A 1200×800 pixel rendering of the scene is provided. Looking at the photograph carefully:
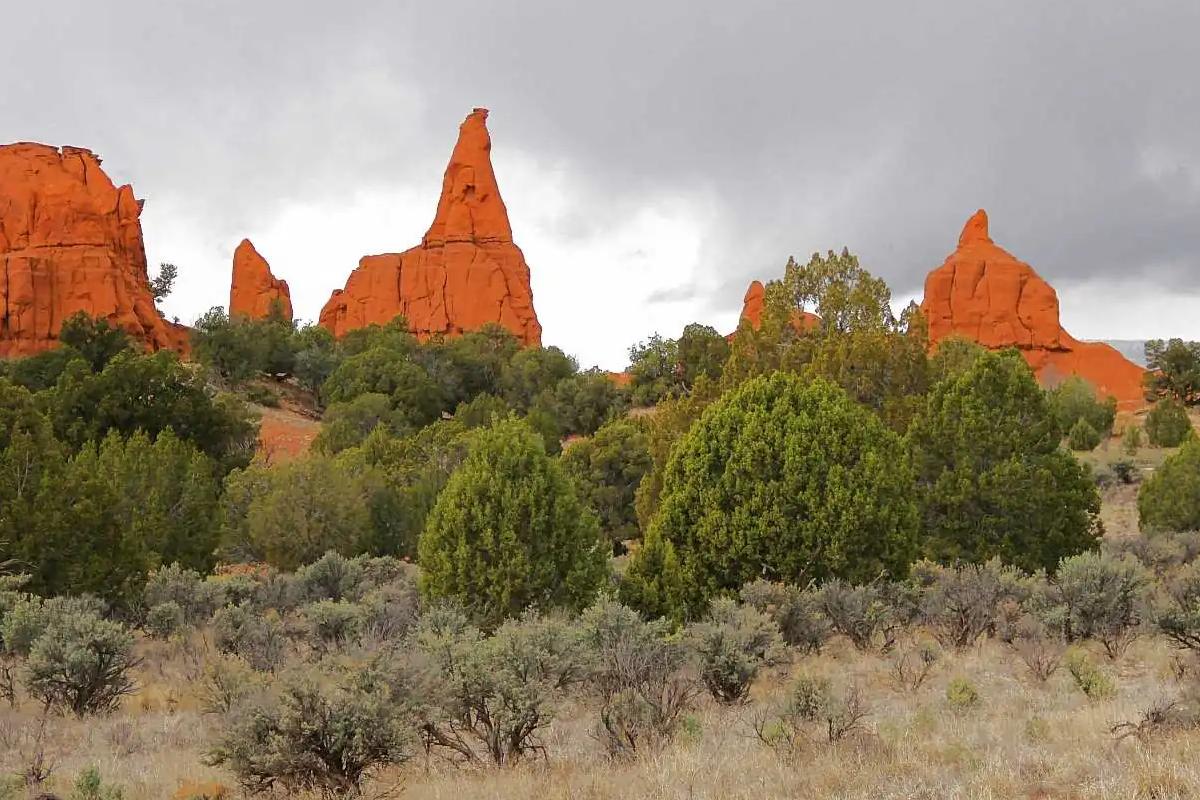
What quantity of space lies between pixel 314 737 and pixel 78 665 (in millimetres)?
5761

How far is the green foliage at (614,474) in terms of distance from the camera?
3388 centimetres

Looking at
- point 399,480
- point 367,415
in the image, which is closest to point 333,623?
point 399,480

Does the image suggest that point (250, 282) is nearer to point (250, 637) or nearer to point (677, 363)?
point (677, 363)

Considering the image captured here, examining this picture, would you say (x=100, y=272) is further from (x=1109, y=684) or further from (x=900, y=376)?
(x=1109, y=684)

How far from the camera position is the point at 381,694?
6789mm

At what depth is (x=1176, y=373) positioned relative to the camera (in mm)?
64125

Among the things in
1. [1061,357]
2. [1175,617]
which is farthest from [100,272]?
[1061,357]

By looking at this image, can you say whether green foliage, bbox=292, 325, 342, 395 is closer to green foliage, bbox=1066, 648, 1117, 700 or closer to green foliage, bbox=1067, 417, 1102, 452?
green foliage, bbox=1067, 417, 1102, 452

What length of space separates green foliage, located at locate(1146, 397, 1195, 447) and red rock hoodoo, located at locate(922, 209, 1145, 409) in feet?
95.1

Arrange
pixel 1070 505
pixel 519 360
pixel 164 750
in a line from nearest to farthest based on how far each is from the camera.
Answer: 1. pixel 164 750
2. pixel 1070 505
3. pixel 519 360

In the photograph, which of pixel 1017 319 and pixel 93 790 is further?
pixel 1017 319

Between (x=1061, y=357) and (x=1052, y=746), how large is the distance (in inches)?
3276

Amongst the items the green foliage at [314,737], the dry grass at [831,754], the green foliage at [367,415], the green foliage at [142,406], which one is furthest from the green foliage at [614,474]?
the green foliage at [314,737]

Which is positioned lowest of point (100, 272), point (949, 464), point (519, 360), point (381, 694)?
point (381, 694)
